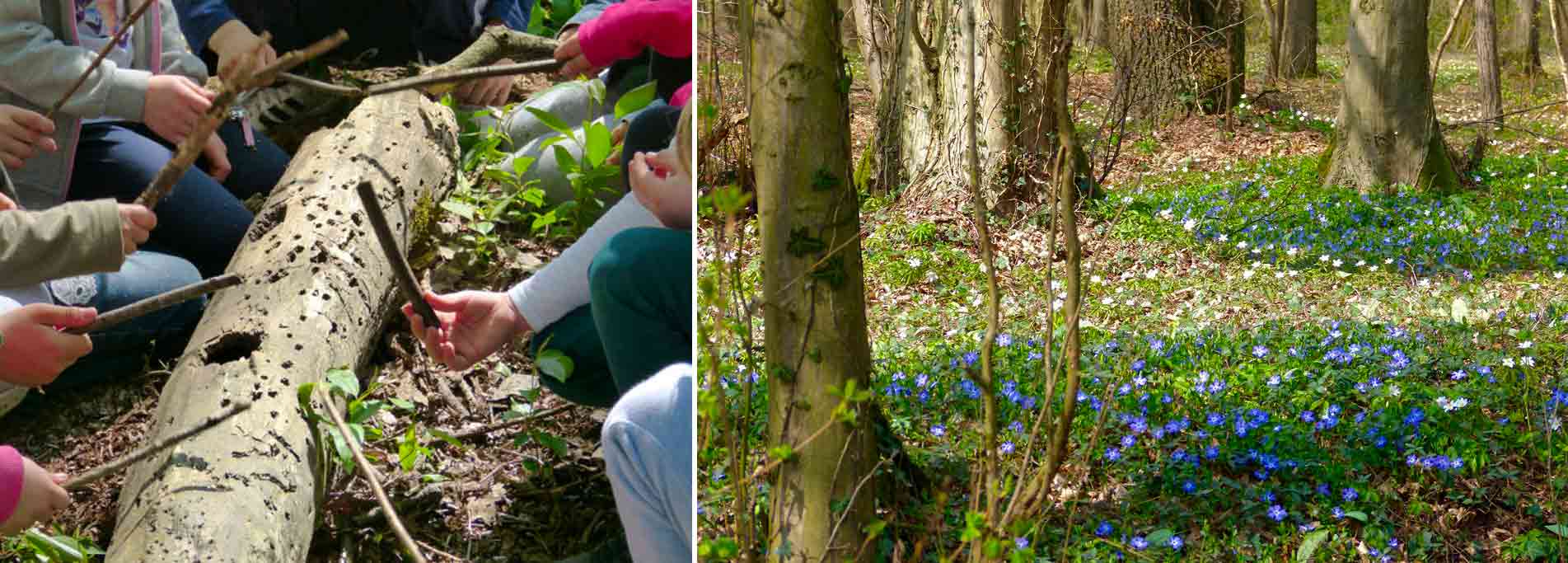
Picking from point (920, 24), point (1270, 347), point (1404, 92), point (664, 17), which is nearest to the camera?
point (664, 17)

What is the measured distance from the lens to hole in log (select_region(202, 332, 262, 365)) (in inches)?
97.3

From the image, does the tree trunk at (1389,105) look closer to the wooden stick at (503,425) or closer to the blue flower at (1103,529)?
the blue flower at (1103,529)

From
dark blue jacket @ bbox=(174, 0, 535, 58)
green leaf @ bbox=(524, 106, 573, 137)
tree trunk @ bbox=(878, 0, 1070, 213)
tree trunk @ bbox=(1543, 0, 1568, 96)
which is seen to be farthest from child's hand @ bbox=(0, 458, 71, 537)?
tree trunk @ bbox=(1543, 0, 1568, 96)

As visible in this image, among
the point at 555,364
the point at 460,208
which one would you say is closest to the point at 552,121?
the point at 460,208

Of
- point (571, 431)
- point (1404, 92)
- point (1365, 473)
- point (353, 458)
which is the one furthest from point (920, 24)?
point (353, 458)

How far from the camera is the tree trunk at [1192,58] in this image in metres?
9.20

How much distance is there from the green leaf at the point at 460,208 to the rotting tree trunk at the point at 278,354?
7cm

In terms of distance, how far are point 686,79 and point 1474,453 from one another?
2.53m

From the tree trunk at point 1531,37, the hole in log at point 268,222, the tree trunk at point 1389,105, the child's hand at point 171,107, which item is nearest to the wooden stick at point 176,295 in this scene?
the child's hand at point 171,107

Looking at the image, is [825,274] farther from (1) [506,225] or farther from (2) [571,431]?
(1) [506,225]

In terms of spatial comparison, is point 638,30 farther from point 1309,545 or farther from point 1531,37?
point 1531,37

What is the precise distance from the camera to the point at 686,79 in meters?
1.85

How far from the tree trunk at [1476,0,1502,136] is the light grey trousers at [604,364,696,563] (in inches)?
390

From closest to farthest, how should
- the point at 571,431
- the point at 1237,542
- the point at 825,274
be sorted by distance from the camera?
the point at 825,274
the point at 571,431
the point at 1237,542
